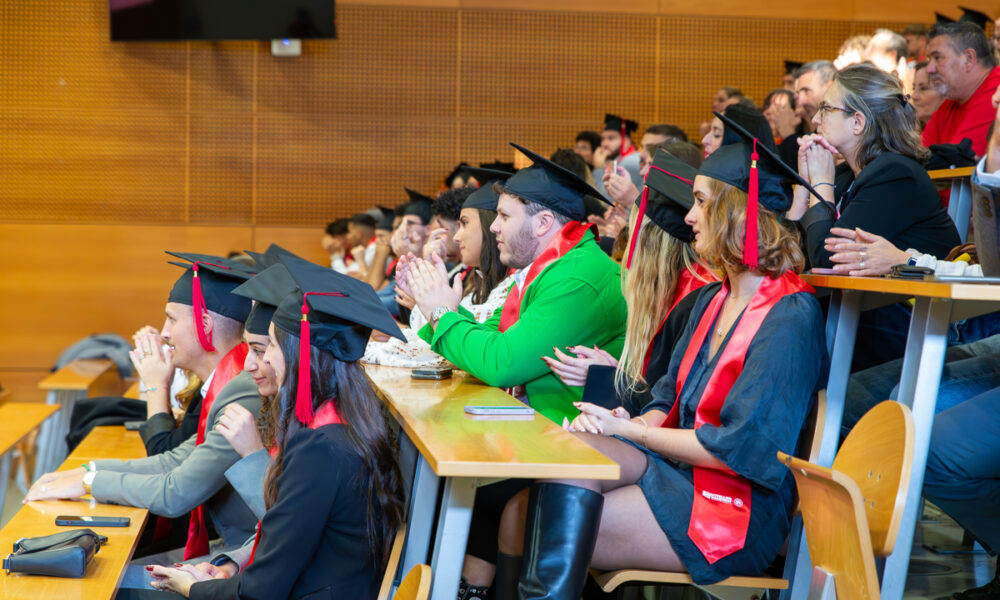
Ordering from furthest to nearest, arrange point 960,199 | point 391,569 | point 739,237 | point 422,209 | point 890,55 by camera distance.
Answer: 1. point 422,209
2. point 890,55
3. point 960,199
4. point 739,237
5. point 391,569

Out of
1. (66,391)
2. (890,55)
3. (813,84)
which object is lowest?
(66,391)

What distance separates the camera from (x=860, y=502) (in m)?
1.46

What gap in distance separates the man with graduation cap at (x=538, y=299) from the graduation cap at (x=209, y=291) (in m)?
0.62

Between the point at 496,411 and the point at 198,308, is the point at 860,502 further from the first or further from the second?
the point at 198,308

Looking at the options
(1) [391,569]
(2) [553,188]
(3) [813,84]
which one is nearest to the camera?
(1) [391,569]

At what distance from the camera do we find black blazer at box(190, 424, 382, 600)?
1.98 m

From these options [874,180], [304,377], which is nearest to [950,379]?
[874,180]

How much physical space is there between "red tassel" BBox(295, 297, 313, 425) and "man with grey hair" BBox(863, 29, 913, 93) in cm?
415

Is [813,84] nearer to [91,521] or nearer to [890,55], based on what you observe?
[890,55]

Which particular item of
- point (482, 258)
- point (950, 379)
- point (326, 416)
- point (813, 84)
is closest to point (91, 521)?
point (326, 416)

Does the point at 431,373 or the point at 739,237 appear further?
the point at 431,373

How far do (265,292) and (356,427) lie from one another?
50 cm

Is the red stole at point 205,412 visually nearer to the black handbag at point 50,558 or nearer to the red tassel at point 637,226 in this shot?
the black handbag at point 50,558

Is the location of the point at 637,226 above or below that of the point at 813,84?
below
